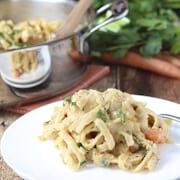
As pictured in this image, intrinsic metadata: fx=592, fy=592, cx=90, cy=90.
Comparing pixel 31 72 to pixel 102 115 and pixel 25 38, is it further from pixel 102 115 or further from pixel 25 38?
pixel 102 115

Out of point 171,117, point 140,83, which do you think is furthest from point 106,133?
point 140,83

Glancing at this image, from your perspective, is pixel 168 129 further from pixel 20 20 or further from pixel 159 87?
pixel 20 20

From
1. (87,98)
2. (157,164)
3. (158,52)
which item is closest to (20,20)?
(158,52)

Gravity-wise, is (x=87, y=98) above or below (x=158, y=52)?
above

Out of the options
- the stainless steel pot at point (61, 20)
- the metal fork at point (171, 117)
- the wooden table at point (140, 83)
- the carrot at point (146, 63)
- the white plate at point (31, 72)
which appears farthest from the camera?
the carrot at point (146, 63)

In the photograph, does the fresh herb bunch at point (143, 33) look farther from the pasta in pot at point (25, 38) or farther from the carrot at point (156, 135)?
the carrot at point (156, 135)

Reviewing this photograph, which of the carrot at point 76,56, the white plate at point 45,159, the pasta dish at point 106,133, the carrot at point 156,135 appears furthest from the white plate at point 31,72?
the carrot at point 156,135

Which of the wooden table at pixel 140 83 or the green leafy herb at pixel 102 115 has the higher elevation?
the green leafy herb at pixel 102 115
